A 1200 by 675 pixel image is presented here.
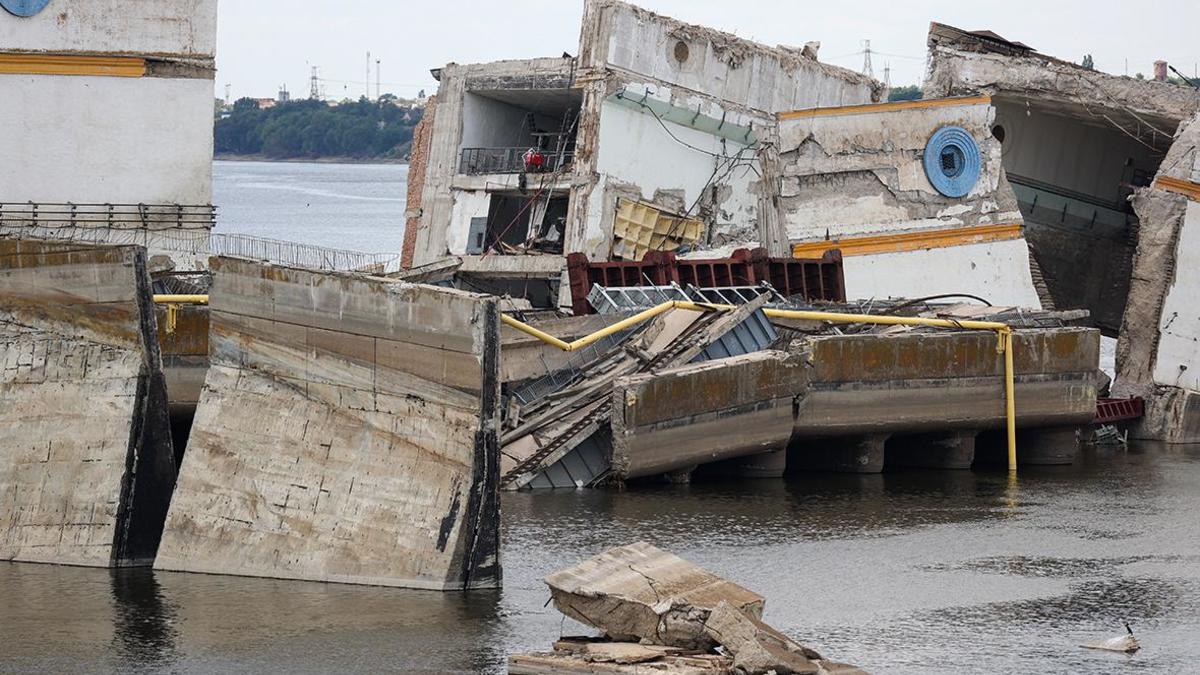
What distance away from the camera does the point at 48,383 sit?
23516mm

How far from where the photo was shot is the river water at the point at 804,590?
19188mm

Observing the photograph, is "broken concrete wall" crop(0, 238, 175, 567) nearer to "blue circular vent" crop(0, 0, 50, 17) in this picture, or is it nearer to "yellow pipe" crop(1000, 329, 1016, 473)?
"blue circular vent" crop(0, 0, 50, 17)

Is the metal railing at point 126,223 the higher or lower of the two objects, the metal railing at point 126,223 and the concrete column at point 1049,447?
the higher

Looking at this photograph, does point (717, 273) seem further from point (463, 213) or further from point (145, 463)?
point (145, 463)

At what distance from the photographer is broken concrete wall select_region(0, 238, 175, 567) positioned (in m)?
23.0

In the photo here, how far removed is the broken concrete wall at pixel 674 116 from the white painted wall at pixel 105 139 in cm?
765

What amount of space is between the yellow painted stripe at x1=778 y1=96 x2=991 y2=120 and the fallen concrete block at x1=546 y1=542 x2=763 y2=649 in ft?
68.6

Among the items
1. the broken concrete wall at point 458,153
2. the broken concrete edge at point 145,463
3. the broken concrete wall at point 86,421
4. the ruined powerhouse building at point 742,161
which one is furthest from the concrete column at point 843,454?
the broken concrete wall at point 86,421

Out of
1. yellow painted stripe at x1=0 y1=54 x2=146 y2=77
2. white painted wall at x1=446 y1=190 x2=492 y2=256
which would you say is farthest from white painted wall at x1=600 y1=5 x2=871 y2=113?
yellow painted stripe at x1=0 y1=54 x2=146 y2=77

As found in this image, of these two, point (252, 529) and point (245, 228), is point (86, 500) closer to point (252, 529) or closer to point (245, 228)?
point (252, 529)

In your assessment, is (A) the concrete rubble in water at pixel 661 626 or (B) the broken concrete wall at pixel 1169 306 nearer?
(A) the concrete rubble in water at pixel 661 626

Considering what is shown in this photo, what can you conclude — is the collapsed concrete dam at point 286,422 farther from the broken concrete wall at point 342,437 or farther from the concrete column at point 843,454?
the concrete column at point 843,454

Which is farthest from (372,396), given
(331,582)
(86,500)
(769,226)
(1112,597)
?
(769,226)

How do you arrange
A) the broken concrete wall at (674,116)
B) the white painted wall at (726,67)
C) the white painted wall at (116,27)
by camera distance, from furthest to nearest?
the white painted wall at (726,67)
the broken concrete wall at (674,116)
the white painted wall at (116,27)
